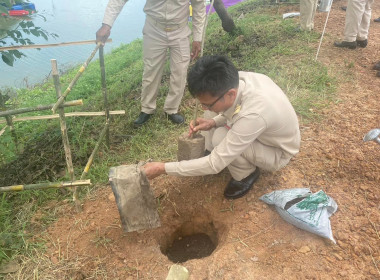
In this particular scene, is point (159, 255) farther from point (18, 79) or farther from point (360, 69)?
point (18, 79)

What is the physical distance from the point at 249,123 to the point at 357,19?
394 centimetres

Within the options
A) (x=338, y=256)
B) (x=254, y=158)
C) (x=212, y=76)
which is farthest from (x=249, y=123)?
(x=338, y=256)

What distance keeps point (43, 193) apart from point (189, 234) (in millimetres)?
1349

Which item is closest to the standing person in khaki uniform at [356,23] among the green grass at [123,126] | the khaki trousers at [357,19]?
the khaki trousers at [357,19]

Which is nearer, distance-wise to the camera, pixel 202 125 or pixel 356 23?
pixel 202 125

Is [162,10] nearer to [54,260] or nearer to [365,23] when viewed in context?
[54,260]

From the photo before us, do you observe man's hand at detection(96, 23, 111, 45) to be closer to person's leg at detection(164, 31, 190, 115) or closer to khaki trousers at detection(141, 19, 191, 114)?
khaki trousers at detection(141, 19, 191, 114)

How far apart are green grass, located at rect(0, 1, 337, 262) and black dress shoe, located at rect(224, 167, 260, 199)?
2.62ft

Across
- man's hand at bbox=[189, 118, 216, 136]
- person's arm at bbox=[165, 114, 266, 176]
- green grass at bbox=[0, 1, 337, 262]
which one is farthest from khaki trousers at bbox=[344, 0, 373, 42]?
person's arm at bbox=[165, 114, 266, 176]

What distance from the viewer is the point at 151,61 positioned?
3447mm

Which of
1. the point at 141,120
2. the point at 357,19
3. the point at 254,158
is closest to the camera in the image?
the point at 254,158

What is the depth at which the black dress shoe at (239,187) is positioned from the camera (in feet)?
7.97

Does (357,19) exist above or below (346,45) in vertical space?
above

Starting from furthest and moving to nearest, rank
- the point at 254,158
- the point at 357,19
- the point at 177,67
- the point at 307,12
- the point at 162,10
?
1. the point at 307,12
2. the point at 357,19
3. the point at 177,67
4. the point at 162,10
5. the point at 254,158
